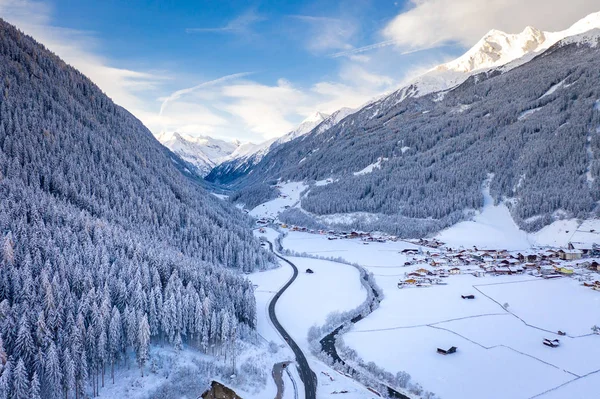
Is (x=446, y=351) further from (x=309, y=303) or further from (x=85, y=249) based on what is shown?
(x=85, y=249)

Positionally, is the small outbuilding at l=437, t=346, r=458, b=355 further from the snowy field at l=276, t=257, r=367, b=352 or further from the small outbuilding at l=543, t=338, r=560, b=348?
the snowy field at l=276, t=257, r=367, b=352

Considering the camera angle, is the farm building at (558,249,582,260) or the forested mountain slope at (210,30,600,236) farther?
the forested mountain slope at (210,30,600,236)

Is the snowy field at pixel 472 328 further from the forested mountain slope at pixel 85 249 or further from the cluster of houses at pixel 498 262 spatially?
the forested mountain slope at pixel 85 249

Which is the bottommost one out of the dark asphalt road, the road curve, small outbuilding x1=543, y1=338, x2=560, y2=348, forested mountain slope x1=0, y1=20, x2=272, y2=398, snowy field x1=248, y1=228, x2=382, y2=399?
the dark asphalt road

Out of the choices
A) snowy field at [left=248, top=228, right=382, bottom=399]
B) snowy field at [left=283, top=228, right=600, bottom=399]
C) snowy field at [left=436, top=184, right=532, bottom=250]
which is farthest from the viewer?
snowy field at [left=436, top=184, right=532, bottom=250]

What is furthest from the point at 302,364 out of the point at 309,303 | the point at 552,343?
the point at 552,343

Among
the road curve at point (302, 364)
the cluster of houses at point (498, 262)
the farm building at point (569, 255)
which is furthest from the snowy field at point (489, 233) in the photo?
the road curve at point (302, 364)

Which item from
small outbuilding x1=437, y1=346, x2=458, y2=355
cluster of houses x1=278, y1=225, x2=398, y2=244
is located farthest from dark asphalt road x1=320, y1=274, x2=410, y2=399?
cluster of houses x1=278, y1=225, x2=398, y2=244

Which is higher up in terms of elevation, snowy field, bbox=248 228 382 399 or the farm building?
the farm building

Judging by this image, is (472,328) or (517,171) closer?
(472,328)

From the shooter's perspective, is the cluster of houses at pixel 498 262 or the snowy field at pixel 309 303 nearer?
the snowy field at pixel 309 303
